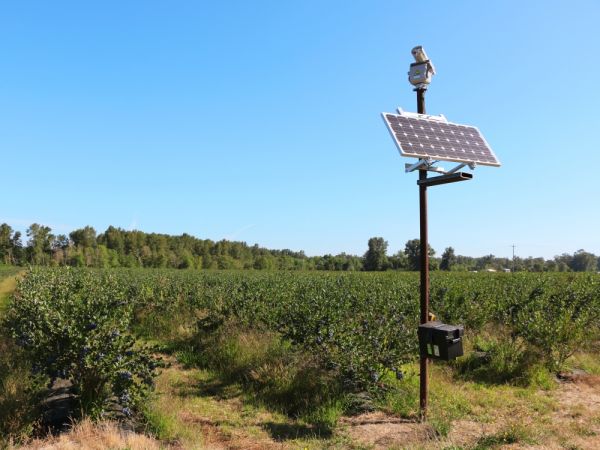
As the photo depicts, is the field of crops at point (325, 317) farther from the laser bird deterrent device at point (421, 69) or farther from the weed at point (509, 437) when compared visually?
the laser bird deterrent device at point (421, 69)

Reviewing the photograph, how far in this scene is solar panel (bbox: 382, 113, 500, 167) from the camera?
5.71 m

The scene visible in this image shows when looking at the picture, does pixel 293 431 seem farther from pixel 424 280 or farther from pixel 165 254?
pixel 165 254

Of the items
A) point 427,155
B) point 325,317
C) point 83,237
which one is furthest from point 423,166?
point 83,237

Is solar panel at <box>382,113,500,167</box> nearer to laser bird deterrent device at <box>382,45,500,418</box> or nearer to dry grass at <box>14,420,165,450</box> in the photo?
laser bird deterrent device at <box>382,45,500,418</box>

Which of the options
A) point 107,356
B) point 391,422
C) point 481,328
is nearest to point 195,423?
point 107,356

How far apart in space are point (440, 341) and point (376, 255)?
91.9 meters

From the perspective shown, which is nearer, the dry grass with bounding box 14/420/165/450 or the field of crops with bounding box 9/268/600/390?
the dry grass with bounding box 14/420/165/450

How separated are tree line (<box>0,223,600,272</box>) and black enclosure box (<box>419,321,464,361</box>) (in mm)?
80397

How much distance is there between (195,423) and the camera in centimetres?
618

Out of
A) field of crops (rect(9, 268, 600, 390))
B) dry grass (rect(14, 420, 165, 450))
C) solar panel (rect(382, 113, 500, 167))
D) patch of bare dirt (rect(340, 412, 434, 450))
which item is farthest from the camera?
solar panel (rect(382, 113, 500, 167))

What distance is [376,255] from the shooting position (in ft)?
315

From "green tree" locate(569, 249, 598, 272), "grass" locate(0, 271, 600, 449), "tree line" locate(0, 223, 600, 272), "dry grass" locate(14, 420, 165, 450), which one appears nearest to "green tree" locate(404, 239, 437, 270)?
"tree line" locate(0, 223, 600, 272)

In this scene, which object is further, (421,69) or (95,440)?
(421,69)

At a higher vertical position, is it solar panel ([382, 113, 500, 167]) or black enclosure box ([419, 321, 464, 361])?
solar panel ([382, 113, 500, 167])
